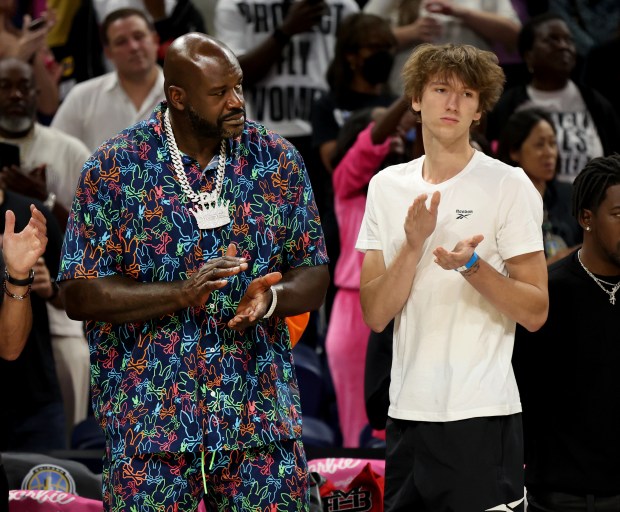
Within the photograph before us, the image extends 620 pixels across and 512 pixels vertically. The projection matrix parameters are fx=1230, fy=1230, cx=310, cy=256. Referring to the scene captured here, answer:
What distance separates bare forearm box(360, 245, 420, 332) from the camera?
11.5 ft

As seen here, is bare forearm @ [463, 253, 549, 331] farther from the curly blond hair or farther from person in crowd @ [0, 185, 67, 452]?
person in crowd @ [0, 185, 67, 452]

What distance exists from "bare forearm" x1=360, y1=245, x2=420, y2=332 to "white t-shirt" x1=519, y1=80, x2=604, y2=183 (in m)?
3.16

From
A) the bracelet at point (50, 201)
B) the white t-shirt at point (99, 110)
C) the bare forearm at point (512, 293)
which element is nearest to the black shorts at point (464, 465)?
the bare forearm at point (512, 293)

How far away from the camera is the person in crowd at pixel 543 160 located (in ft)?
19.1

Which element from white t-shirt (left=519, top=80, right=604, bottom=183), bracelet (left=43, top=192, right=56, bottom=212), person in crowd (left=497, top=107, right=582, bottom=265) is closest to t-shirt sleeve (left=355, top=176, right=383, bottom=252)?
person in crowd (left=497, top=107, right=582, bottom=265)

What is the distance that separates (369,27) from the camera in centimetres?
661

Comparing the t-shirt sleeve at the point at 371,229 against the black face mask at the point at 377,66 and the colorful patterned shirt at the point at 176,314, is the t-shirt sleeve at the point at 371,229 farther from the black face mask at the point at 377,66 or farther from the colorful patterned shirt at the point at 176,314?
the black face mask at the point at 377,66

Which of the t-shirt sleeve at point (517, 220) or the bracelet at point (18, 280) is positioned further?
the bracelet at point (18, 280)

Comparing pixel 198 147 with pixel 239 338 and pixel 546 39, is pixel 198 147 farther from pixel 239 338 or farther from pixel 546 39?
pixel 546 39

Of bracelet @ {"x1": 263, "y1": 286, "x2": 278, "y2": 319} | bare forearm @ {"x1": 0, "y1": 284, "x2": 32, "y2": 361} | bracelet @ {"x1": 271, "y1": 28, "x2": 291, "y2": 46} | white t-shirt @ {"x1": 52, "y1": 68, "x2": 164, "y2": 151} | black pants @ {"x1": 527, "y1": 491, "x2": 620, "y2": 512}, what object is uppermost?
bracelet @ {"x1": 271, "y1": 28, "x2": 291, "y2": 46}

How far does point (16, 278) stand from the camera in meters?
3.60

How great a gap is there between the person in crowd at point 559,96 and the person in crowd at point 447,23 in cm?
24

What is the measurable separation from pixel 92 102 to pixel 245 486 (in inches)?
164

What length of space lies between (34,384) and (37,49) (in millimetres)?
2482
